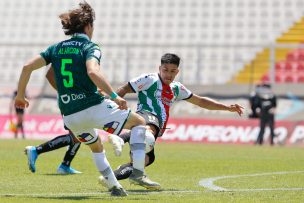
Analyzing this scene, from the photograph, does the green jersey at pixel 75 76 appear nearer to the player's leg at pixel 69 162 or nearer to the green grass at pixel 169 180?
the green grass at pixel 169 180

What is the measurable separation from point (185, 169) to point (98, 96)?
5.72 m

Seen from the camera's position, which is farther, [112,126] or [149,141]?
[149,141]

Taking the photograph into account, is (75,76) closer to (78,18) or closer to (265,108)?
(78,18)

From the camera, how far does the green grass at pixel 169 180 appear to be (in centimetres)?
926

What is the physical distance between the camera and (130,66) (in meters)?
32.4

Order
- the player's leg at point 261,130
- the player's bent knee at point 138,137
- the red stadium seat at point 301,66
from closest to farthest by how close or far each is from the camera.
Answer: the player's bent knee at point 138,137 < the player's leg at point 261,130 < the red stadium seat at point 301,66

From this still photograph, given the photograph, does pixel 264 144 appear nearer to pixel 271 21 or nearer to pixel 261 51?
pixel 261 51

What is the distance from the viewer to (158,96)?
1139 centimetres

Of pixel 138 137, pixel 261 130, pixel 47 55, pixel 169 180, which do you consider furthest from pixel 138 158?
pixel 261 130

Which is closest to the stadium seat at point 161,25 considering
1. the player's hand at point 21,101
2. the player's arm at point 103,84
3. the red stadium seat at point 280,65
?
the red stadium seat at point 280,65

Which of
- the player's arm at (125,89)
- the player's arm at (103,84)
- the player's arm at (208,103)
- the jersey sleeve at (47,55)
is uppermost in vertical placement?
the jersey sleeve at (47,55)

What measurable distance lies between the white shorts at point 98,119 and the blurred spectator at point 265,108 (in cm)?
1882

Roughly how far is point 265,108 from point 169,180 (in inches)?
662

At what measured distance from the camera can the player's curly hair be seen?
9.17 meters
